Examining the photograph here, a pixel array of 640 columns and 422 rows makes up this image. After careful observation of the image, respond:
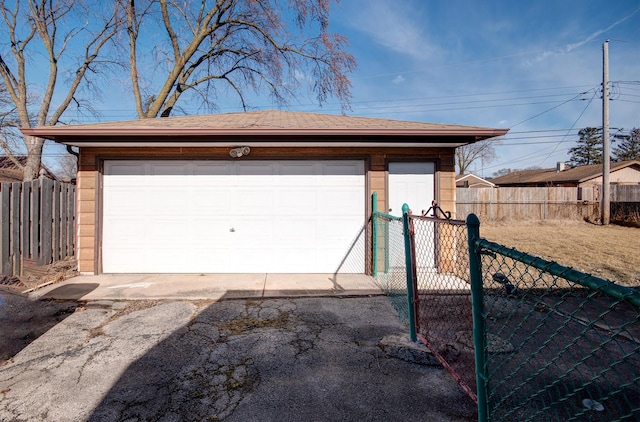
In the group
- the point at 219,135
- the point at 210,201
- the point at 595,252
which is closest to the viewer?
the point at 219,135

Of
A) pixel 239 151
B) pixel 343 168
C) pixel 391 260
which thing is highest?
pixel 239 151

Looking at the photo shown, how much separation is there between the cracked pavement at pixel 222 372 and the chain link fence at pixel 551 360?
399 mm

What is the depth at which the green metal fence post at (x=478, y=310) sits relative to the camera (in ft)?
6.28

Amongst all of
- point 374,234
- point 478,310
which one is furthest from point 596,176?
point 478,310

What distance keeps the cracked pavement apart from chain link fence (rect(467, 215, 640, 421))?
40cm

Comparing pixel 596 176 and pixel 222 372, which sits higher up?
pixel 596 176

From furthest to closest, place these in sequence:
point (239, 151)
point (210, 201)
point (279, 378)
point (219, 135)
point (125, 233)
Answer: point (210, 201) < point (125, 233) < point (239, 151) < point (219, 135) < point (279, 378)

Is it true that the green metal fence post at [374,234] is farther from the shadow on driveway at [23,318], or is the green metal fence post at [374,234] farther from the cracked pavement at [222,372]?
the shadow on driveway at [23,318]

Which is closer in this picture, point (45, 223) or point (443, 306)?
point (443, 306)

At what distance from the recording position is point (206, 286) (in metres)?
5.30

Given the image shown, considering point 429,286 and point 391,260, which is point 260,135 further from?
point 429,286

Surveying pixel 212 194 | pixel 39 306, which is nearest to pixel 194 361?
pixel 39 306

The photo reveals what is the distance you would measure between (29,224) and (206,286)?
3.06 meters

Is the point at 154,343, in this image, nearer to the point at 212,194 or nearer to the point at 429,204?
the point at 212,194
